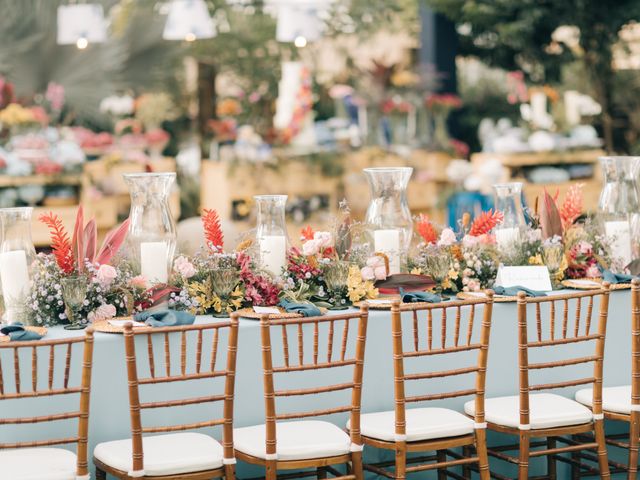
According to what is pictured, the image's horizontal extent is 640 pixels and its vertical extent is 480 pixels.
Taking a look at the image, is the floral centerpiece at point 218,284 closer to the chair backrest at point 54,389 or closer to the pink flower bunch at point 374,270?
the pink flower bunch at point 374,270

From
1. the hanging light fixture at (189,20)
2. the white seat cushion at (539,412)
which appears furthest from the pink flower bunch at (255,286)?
the hanging light fixture at (189,20)

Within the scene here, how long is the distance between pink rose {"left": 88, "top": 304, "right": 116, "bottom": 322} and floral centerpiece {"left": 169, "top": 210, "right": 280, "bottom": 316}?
0.18m

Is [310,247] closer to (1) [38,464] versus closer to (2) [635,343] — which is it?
(2) [635,343]

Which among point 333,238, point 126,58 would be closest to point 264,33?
point 126,58

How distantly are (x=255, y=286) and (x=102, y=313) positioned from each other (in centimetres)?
48

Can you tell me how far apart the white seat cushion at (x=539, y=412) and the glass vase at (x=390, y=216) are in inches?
23.0

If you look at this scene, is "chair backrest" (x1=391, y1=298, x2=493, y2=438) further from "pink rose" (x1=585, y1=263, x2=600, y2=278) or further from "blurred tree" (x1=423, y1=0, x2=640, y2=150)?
"blurred tree" (x1=423, y1=0, x2=640, y2=150)

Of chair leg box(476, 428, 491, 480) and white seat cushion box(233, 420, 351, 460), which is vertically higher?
white seat cushion box(233, 420, 351, 460)

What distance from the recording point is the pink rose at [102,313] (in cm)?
338

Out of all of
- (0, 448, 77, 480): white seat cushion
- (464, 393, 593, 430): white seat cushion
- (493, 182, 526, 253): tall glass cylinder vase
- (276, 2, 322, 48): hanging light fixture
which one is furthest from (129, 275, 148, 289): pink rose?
(276, 2, 322, 48): hanging light fixture

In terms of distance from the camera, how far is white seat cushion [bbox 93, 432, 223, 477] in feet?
9.60

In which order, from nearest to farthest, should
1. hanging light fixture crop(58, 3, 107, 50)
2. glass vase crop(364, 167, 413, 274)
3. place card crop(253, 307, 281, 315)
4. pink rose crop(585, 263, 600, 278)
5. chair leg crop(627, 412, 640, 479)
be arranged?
1. place card crop(253, 307, 281, 315)
2. chair leg crop(627, 412, 640, 479)
3. glass vase crop(364, 167, 413, 274)
4. pink rose crop(585, 263, 600, 278)
5. hanging light fixture crop(58, 3, 107, 50)

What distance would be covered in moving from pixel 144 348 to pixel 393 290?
2.92 feet

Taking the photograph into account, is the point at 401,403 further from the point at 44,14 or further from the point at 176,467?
the point at 44,14
